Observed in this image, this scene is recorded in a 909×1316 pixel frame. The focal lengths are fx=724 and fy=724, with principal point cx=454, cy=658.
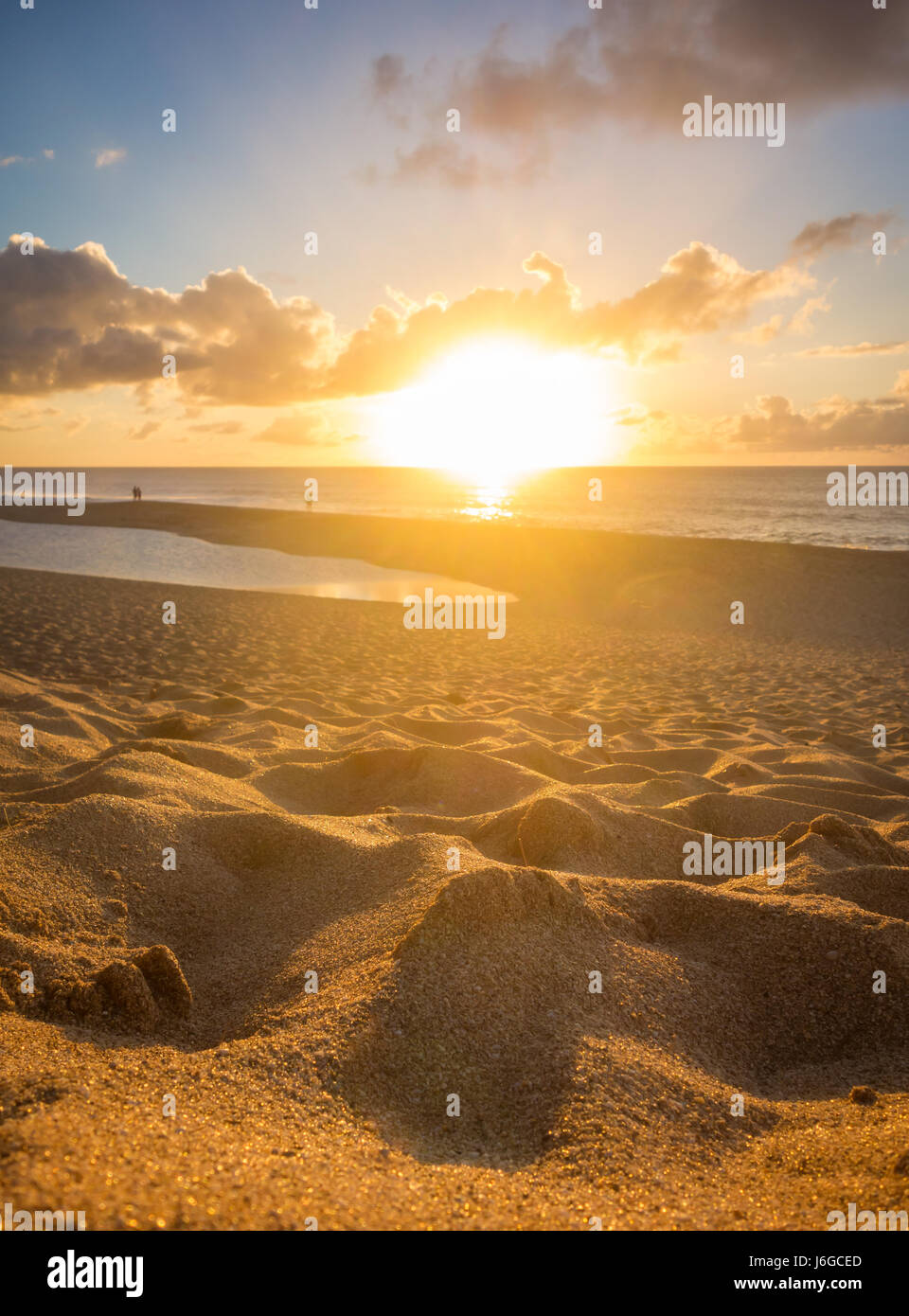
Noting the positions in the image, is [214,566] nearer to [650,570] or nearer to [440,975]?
[650,570]

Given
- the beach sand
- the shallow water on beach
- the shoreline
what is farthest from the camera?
the shallow water on beach

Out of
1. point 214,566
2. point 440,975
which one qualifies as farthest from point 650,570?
point 440,975

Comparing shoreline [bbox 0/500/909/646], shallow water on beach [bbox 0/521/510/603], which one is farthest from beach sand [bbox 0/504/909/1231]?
shallow water on beach [bbox 0/521/510/603]

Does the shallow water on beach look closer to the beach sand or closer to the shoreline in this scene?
the shoreline

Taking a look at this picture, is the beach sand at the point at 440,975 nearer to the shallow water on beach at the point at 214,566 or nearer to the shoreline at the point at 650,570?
the shoreline at the point at 650,570

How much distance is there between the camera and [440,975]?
263cm

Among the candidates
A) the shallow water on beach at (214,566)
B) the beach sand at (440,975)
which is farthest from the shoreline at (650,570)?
the beach sand at (440,975)

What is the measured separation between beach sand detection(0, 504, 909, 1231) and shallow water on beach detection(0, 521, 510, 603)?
42.1 feet

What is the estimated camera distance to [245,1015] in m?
2.61

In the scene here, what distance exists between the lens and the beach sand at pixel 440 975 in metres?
1.79

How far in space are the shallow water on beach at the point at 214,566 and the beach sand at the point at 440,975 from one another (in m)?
12.8

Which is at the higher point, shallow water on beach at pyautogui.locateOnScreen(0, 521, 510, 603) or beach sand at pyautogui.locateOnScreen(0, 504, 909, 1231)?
shallow water on beach at pyautogui.locateOnScreen(0, 521, 510, 603)

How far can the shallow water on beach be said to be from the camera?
20828 millimetres
